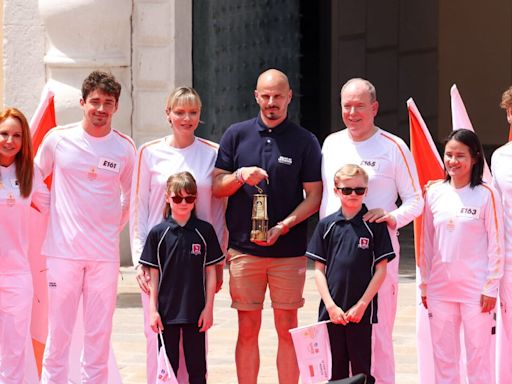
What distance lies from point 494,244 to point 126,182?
83.4 inches

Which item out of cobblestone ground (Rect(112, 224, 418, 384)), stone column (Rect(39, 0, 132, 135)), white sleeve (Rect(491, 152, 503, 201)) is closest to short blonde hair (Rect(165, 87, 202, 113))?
white sleeve (Rect(491, 152, 503, 201))

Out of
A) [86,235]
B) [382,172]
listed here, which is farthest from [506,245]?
[86,235]

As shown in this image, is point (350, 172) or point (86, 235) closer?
point (350, 172)

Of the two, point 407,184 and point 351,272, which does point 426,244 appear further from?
point 351,272

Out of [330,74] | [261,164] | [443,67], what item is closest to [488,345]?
[261,164]

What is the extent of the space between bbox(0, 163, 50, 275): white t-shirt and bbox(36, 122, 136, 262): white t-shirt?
0.19m

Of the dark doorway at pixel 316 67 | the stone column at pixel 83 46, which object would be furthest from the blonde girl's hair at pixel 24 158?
the dark doorway at pixel 316 67

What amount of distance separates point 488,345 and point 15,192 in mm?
2731

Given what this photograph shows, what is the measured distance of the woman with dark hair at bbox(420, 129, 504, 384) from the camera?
839 centimetres

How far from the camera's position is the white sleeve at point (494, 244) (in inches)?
329

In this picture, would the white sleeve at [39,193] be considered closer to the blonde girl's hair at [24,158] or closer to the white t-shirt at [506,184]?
the blonde girl's hair at [24,158]

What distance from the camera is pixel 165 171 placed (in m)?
8.53

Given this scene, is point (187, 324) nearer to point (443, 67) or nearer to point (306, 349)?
point (306, 349)

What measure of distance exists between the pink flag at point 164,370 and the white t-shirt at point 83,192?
0.72 meters
